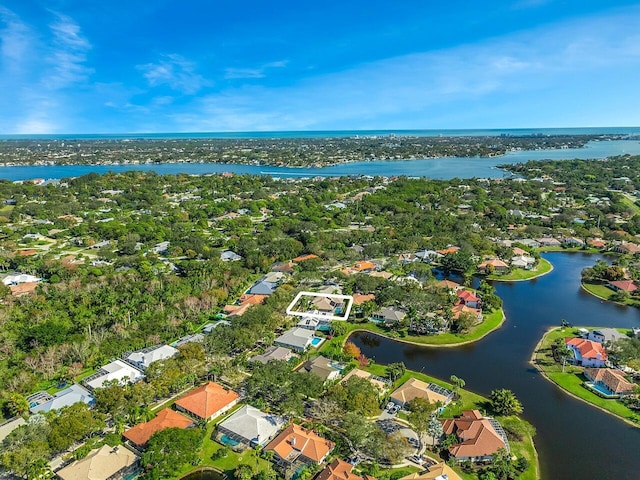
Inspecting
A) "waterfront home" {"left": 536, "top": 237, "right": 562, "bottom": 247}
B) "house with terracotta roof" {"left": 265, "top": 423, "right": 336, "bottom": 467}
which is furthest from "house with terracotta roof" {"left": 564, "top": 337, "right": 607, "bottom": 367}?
"waterfront home" {"left": 536, "top": 237, "right": 562, "bottom": 247}

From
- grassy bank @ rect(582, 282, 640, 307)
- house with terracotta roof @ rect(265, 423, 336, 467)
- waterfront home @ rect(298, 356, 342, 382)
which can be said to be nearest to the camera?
house with terracotta roof @ rect(265, 423, 336, 467)

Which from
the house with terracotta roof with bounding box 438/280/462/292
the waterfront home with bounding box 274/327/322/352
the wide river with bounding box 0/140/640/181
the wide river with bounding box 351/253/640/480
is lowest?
the wide river with bounding box 351/253/640/480

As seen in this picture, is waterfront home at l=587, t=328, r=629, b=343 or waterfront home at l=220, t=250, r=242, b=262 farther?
waterfront home at l=220, t=250, r=242, b=262

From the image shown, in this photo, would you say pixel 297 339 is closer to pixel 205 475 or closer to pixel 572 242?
pixel 205 475

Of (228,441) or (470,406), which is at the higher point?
(228,441)

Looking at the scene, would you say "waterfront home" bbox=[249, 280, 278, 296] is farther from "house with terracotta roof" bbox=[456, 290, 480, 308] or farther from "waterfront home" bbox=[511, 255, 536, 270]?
"waterfront home" bbox=[511, 255, 536, 270]

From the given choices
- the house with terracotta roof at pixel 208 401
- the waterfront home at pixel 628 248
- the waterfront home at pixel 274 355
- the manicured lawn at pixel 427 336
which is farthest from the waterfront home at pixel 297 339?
the waterfront home at pixel 628 248

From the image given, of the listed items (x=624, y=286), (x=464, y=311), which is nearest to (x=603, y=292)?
(x=624, y=286)
